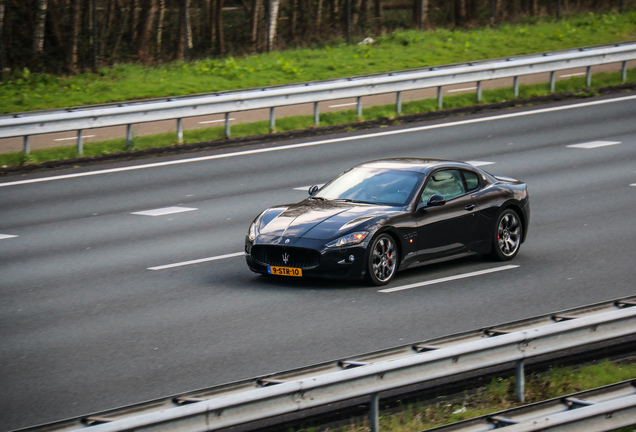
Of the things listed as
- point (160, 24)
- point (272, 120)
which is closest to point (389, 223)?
point (272, 120)

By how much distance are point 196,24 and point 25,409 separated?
2838 cm

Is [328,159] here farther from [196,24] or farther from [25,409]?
[196,24]

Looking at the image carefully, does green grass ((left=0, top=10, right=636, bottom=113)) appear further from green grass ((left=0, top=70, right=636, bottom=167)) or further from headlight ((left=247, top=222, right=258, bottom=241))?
headlight ((left=247, top=222, right=258, bottom=241))

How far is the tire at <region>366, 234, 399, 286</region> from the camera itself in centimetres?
1187

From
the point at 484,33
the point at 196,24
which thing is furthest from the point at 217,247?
the point at 484,33

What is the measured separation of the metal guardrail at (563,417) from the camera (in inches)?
261

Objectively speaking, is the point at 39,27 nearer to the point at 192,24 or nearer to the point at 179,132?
the point at 192,24

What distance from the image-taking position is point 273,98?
23.7m

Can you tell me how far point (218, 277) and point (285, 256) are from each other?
1.08 meters

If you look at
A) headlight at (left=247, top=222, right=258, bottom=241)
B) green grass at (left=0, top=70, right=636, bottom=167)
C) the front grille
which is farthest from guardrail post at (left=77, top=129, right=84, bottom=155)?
the front grille

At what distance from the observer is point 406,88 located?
25.4 metres

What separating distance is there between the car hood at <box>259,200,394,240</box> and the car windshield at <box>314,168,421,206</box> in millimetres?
253

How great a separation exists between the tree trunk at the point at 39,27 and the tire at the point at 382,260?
20.0 m

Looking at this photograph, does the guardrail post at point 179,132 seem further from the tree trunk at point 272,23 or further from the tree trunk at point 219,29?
the tree trunk at point 272,23
